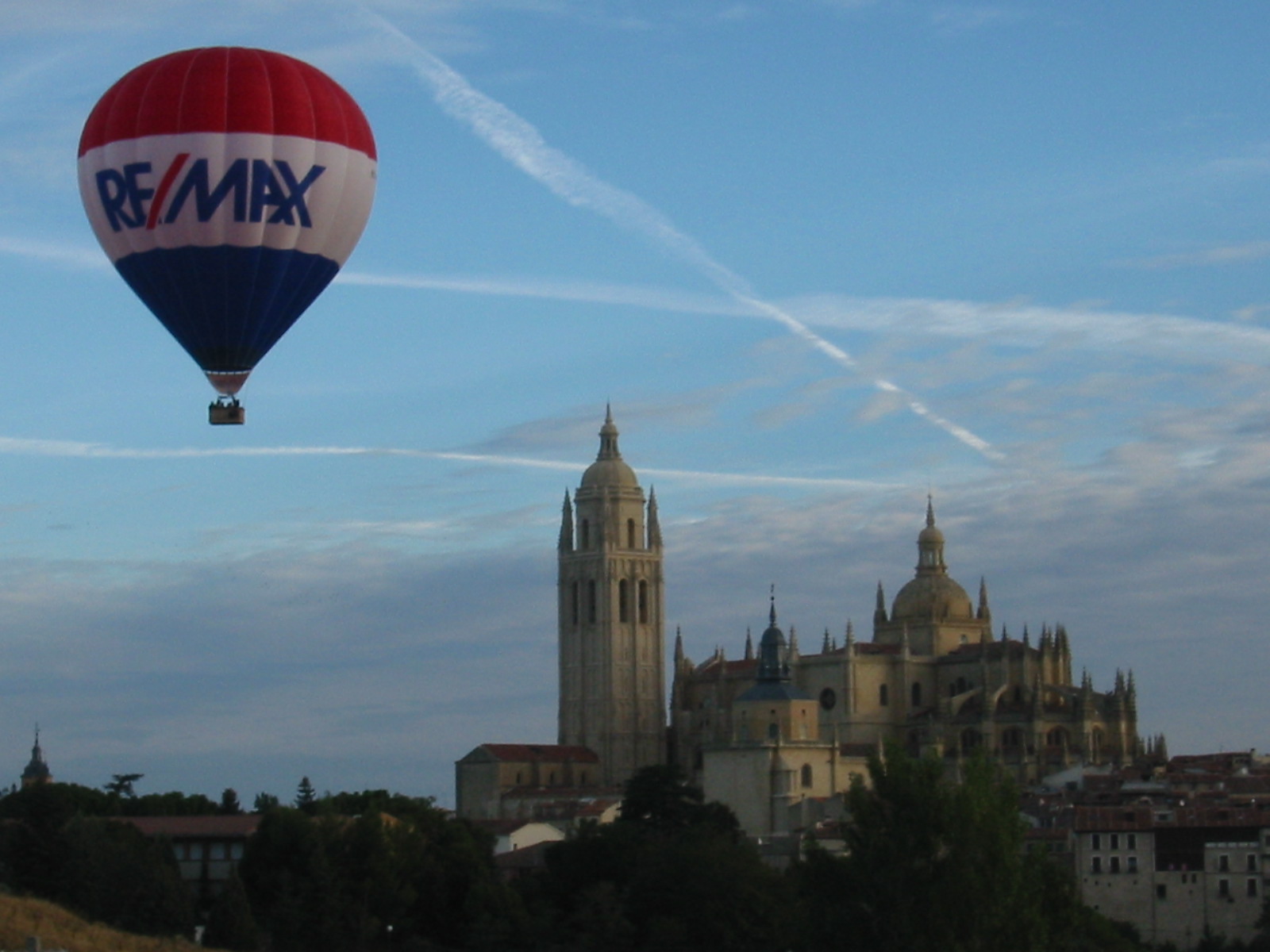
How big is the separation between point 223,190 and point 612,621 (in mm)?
71966

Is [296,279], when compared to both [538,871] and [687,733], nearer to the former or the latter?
[538,871]

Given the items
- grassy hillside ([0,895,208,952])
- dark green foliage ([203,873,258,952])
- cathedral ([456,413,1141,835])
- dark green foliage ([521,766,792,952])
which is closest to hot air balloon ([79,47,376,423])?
grassy hillside ([0,895,208,952])

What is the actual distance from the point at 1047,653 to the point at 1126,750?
535 centimetres

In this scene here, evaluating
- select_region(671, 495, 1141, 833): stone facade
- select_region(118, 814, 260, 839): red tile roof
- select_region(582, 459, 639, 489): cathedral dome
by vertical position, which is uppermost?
select_region(582, 459, 639, 489): cathedral dome

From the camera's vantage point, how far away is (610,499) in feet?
346

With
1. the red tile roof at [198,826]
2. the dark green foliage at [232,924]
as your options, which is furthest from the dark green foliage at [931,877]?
the red tile roof at [198,826]

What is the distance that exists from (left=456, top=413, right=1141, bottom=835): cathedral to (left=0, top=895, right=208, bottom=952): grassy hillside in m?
43.0

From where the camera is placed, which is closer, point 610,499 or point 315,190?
point 315,190

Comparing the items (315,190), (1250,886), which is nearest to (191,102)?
(315,190)

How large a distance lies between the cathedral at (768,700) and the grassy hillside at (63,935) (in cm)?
4296

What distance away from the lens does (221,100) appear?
Answer: 1313 inches

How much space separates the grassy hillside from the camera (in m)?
34.2

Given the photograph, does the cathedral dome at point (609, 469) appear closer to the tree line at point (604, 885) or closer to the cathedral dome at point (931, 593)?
the cathedral dome at point (931, 593)

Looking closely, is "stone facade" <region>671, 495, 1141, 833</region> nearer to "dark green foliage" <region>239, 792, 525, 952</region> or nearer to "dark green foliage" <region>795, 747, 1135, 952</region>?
"dark green foliage" <region>239, 792, 525, 952</region>
